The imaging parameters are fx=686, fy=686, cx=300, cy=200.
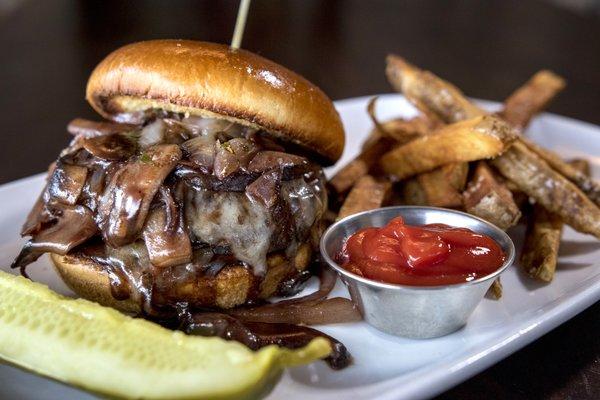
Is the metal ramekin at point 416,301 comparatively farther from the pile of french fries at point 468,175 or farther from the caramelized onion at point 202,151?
the caramelized onion at point 202,151

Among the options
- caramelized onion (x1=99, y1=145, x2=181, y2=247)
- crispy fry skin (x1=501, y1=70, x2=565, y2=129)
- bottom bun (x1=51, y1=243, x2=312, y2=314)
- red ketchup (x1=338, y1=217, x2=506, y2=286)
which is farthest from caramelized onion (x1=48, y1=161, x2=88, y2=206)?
crispy fry skin (x1=501, y1=70, x2=565, y2=129)

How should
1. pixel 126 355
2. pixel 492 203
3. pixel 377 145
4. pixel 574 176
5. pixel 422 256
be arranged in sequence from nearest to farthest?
pixel 126 355, pixel 422 256, pixel 492 203, pixel 574 176, pixel 377 145

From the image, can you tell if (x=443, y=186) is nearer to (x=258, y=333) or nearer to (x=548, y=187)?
(x=548, y=187)

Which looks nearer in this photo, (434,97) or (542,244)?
(542,244)

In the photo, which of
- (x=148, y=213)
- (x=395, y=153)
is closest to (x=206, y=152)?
(x=148, y=213)

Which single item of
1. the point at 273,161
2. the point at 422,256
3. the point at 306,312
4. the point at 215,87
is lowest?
the point at 306,312

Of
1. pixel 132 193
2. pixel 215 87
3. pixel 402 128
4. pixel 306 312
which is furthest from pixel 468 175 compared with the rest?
pixel 132 193
